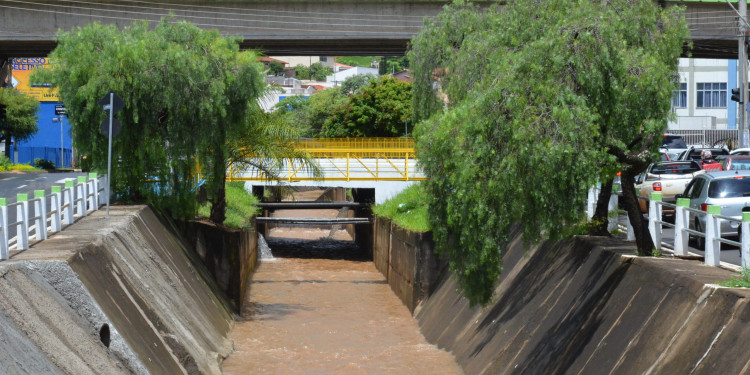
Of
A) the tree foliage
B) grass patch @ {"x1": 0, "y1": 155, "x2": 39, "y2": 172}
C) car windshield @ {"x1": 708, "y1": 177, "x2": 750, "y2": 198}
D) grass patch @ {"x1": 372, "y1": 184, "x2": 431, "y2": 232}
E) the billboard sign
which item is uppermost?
the billboard sign

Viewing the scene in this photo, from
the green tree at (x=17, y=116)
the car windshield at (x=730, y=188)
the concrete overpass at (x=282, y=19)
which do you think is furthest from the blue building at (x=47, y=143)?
the car windshield at (x=730, y=188)

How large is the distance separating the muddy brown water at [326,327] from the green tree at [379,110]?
2474 centimetres

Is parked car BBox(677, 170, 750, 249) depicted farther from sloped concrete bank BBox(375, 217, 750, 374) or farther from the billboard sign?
the billboard sign

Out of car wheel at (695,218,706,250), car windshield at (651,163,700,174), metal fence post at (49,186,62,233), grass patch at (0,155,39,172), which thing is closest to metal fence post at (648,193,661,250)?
car wheel at (695,218,706,250)

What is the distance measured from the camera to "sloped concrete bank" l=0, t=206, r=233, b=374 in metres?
9.90

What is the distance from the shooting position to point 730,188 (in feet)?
64.1

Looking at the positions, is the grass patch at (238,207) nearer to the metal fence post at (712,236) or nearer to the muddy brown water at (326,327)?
the muddy brown water at (326,327)

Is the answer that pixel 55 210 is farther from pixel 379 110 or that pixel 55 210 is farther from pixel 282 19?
pixel 379 110

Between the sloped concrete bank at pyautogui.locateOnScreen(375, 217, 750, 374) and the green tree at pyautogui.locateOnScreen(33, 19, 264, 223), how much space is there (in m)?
7.66

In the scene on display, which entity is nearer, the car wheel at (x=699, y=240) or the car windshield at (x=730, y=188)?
the car wheel at (x=699, y=240)

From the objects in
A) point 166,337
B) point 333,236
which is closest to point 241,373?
point 166,337

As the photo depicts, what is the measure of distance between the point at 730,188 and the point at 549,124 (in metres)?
9.07

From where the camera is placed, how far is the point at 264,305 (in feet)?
94.6

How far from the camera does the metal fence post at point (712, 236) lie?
12.5m
